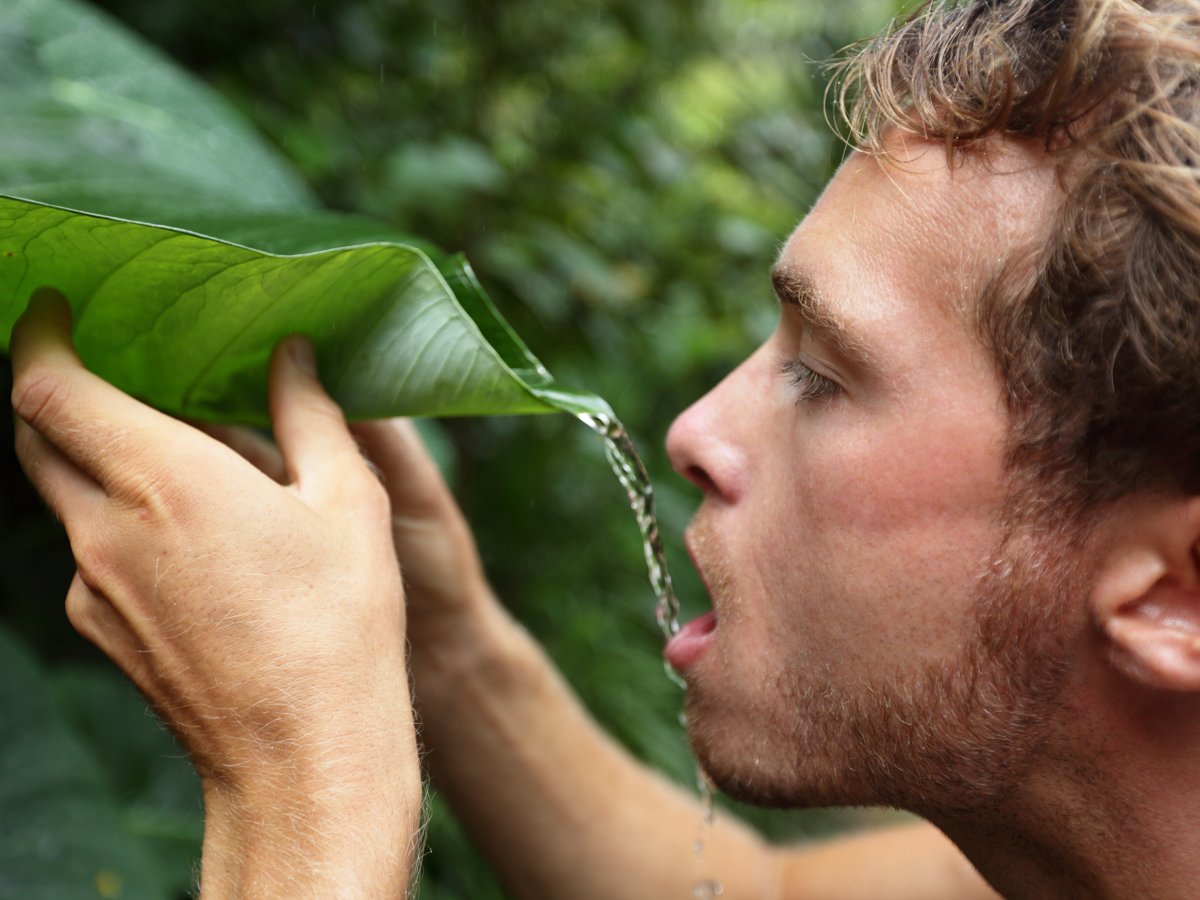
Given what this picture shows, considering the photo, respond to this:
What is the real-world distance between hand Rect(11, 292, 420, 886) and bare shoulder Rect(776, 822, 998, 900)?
4.05ft

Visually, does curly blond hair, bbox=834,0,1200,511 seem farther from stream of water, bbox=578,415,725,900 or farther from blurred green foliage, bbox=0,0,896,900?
blurred green foliage, bbox=0,0,896,900

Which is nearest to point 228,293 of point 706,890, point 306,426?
point 306,426

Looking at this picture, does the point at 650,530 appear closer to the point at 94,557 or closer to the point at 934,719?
the point at 934,719

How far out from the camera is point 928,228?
1.39 metres

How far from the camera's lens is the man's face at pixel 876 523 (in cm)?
139

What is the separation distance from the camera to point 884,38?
1.66 meters

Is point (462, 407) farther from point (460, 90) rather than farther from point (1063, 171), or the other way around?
point (460, 90)

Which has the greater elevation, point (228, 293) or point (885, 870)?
point (228, 293)

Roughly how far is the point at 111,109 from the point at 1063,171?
132cm

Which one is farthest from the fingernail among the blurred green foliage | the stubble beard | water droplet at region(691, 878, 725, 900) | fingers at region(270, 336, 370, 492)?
water droplet at region(691, 878, 725, 900)

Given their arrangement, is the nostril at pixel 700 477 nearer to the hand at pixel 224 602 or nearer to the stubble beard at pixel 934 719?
the stubble beard at pixel 934 719

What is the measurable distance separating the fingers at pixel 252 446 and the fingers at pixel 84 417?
32cm

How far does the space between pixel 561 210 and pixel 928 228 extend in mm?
1828

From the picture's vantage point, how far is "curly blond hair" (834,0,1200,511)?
1.30 metres
